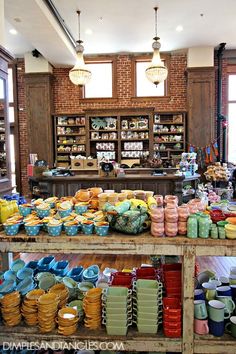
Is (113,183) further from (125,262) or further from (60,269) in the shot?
(60,269)

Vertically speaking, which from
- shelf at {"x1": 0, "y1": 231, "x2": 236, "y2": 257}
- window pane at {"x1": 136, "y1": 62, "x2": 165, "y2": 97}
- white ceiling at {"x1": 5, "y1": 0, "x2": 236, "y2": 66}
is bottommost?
shelf at {"x1": 0, "y1": 231, "x2": 236, "y2": 257}

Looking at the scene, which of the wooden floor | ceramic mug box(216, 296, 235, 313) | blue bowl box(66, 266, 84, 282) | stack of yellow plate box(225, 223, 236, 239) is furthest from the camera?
the wooden floor

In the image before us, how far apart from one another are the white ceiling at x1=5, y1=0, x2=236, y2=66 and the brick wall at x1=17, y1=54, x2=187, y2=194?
1.67ft

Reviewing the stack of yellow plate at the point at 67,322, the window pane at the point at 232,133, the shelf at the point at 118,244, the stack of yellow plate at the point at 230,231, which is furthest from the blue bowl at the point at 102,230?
the window pane at the point at 232,133

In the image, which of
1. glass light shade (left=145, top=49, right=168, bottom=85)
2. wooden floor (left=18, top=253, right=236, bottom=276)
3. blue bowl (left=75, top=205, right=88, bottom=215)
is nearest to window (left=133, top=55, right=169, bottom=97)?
glass light shade (left=145, top=49, right=168, bottom=85)

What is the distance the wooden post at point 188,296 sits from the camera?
1.65 meters

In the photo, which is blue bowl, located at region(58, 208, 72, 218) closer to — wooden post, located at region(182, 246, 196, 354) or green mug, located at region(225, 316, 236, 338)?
wooden post, located at region(182, 246, 196, 354)

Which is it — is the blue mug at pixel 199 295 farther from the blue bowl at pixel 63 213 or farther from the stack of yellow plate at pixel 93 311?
the blue bowl at pixel 63 213

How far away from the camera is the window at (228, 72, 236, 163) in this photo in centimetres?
914

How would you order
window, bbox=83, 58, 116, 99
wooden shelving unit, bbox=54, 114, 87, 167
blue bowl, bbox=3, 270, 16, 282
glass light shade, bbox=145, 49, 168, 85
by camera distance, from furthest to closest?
window, bbox=83, 58, 116, 99 → wooden shelving unit, bbox=54, 114, 87, 167 → glass light shade, bbox=145, 49, 168, 85 → blue bowl, bbox=3, 270, 16, 282

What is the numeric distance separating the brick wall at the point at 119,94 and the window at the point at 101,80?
10.4 inches

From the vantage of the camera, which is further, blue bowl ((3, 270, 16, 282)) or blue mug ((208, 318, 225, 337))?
blue bowl ((3, 270, 16, 282))

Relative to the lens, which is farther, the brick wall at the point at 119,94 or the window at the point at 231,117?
the window at the point at 231,117

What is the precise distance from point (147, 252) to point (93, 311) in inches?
20.8
